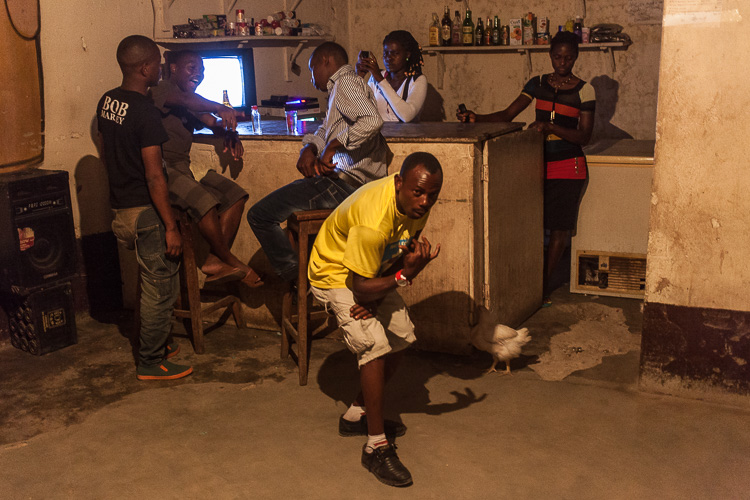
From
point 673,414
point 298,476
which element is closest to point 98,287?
point 298,476

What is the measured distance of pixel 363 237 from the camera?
3.00 meters

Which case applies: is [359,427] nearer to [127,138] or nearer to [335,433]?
[335,433]

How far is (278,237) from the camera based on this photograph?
168 inches

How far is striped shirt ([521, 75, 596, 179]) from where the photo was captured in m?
5.23

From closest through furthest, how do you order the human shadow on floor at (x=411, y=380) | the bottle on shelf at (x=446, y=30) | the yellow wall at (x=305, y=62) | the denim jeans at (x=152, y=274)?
the human shadow on floor at (x=411, y=380), the denim jeans at (x=152, y=274), the yellow wall at (x=305, y=62), the bottle on shelf at (x=446, y=30)

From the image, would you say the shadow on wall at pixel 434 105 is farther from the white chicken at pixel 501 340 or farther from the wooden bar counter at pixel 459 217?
the white chicken at pixel 501 340

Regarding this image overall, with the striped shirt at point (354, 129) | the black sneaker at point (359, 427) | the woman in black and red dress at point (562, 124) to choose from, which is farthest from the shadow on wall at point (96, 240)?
the black sneaker at point (359, 427)

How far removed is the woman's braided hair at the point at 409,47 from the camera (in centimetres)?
542

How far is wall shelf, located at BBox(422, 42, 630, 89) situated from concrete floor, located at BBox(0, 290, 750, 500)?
3796 mm

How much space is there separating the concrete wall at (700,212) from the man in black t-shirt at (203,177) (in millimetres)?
2366

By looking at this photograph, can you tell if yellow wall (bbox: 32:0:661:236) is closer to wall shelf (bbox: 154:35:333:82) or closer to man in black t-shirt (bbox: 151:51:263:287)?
wall shelf (bbox: 154:35:333:82)

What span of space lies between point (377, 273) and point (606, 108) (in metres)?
5.30

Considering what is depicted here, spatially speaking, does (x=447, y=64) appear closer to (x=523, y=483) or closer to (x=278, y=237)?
(x=278, y=237)

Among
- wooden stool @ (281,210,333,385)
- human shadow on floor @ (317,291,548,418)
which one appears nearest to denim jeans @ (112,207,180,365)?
wooden stool @ (281,210,333,385)
